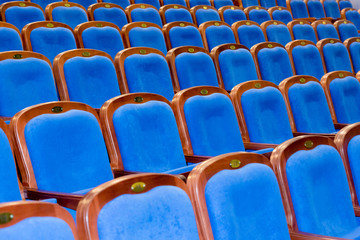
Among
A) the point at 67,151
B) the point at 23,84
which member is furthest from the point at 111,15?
the point at 67,151

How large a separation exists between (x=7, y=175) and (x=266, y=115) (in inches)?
13.4

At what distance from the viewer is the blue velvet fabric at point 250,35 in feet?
2.96

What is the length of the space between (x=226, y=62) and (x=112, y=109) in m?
0.33

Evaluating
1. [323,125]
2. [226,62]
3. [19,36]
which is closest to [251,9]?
[226,62]

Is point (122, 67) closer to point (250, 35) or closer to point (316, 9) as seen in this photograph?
point (250, 35)

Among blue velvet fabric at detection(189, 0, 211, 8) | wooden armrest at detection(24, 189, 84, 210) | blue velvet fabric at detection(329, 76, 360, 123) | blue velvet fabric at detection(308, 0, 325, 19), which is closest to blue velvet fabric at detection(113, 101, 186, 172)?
wooden armrest at detection(24, 189, 84, 210)

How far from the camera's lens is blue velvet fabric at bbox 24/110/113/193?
1.24 ft

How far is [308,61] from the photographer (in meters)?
0.84

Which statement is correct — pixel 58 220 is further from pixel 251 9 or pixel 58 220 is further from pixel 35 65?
pixel 251 9

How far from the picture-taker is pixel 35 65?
523mm

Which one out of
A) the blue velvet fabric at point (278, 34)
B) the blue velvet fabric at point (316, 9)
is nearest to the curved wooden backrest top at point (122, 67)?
the blue velvet fabric at point (278, 34)

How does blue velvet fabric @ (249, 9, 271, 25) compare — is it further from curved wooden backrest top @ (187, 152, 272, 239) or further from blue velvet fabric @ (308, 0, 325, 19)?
curved wooden backrest top @ (187, 152, 272, 239)

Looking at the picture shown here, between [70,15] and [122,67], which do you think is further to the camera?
[70,15]

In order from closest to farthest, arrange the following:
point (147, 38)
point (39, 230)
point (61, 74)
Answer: point (39, 230)
point (61, 74)
point (147, 38)
